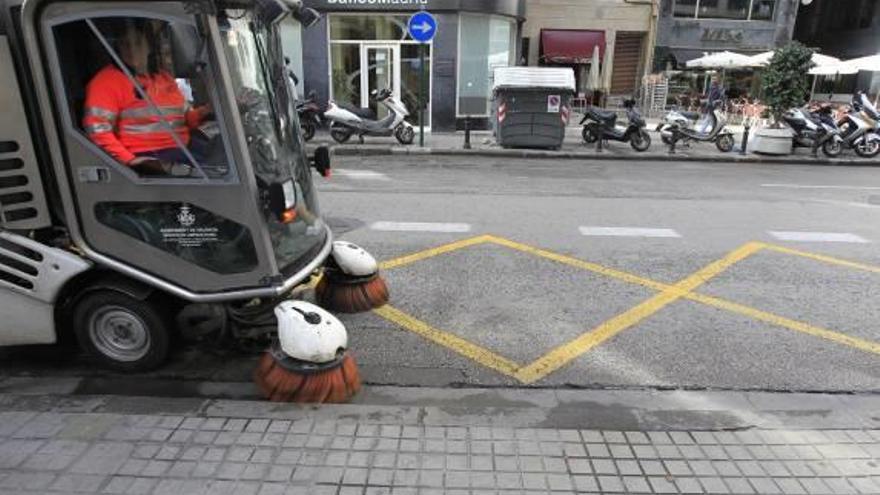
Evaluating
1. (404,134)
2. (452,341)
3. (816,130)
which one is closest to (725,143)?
(816,130)

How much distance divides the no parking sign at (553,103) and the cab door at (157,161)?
11921 millimetres

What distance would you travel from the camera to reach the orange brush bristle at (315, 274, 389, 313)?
16.6 ft

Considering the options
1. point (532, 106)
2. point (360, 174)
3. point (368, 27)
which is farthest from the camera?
point (368, 27)

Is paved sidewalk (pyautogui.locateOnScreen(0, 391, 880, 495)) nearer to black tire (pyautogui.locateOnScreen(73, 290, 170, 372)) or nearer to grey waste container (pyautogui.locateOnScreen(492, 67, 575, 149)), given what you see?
black tire (pyautogui.locateOnScreen(73, 290, 170, 372))

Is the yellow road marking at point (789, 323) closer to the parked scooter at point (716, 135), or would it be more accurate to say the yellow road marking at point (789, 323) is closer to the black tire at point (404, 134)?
the black tire at point (404, 134)

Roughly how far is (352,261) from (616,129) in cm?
1233

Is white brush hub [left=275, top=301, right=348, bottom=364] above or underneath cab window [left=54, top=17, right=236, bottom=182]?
underneath

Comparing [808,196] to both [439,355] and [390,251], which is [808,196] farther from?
[439,355]

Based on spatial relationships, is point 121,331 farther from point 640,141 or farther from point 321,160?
point 640,141

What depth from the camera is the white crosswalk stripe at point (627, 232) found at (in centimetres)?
767

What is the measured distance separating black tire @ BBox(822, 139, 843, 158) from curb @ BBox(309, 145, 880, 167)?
0.33 m

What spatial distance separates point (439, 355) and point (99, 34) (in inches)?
107

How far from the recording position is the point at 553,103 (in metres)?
14.9

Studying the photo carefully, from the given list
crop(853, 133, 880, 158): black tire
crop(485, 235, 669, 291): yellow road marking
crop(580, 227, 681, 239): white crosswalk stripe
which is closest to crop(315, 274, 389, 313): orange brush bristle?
crop(485, 235, 669, 291): yellow road marking
